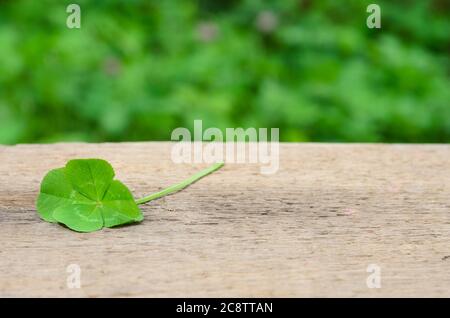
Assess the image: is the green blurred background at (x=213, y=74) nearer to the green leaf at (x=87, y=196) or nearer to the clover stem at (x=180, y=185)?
the clover stem at (x=180, y=185)

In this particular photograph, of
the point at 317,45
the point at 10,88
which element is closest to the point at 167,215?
the point at 10,88

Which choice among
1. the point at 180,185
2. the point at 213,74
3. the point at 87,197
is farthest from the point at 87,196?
the point at 213,74

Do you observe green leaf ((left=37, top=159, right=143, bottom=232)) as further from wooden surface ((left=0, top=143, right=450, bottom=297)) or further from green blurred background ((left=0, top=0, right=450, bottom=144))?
green blurred background ((left=0, top=0, right=450, bottom=144))

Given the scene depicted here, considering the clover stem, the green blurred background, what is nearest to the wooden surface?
the clover stem

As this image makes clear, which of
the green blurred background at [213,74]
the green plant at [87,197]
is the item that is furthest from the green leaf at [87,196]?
the green blurred background at [213,74]

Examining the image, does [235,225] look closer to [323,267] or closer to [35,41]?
[323,267]

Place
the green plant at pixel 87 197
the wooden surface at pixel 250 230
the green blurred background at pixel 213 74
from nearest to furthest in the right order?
the wooden surface at pixel 250 230
the green plant at pixel 87 197
the green blurred background at pixel 213 74

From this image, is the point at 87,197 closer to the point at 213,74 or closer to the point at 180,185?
the point at 180,185
